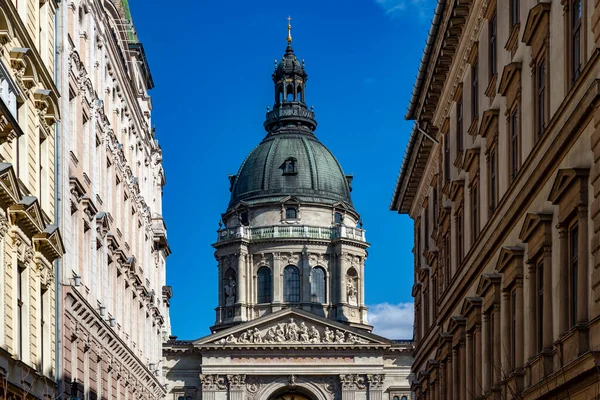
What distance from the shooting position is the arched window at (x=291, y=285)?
126375mm

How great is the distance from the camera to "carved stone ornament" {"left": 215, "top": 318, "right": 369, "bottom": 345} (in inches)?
4587

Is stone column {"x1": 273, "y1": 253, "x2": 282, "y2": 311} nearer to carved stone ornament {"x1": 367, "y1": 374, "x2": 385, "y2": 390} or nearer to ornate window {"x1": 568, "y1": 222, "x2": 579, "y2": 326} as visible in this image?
carved stone ornament {"x1": 367, "y1": 374, "x2": 385, "y2": 390}

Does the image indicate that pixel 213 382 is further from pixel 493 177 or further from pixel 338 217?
pixel 493 177

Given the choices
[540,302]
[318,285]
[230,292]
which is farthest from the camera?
[230,292]

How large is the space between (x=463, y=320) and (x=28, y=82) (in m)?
13.5

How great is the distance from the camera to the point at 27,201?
24.9 metres

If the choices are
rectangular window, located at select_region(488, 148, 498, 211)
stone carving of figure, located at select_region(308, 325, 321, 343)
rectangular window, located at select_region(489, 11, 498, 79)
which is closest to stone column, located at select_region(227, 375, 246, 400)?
stone carving of figure, located at select_region(308, 325, 321, 343)

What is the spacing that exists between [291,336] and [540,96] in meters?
93.2

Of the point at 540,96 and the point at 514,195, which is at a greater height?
the point at 540,96

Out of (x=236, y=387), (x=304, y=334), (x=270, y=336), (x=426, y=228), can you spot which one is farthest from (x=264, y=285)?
(x=426, y=228)

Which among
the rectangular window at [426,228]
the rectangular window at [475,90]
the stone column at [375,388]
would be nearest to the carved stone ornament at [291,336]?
the stone column at [375,388]

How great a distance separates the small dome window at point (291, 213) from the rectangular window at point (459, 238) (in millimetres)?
91912

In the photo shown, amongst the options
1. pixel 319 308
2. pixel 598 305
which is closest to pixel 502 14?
pixel 598 305

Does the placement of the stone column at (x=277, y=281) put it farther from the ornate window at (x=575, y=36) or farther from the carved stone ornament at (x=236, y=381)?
the ornate window at (x=575, y=36)
